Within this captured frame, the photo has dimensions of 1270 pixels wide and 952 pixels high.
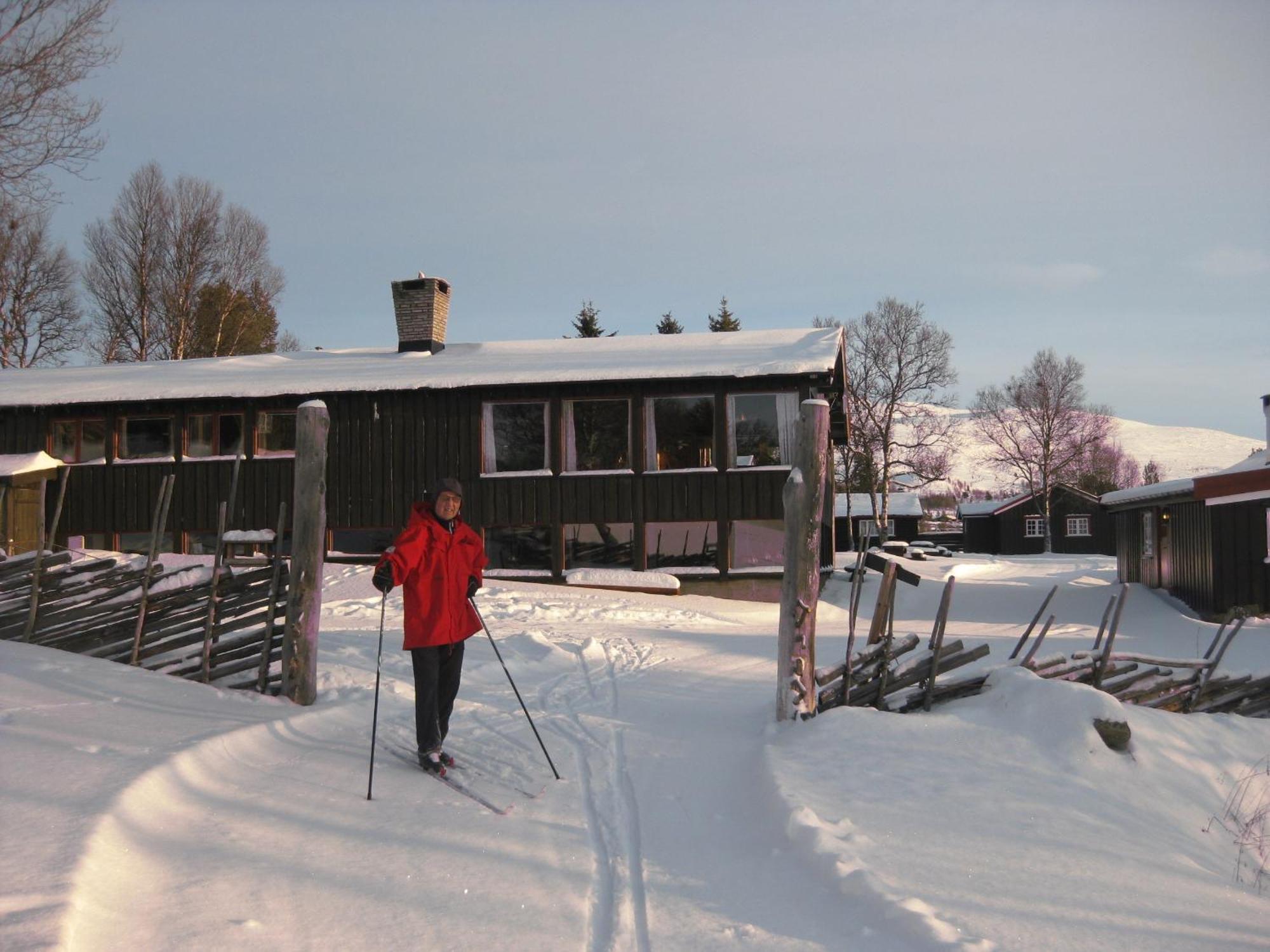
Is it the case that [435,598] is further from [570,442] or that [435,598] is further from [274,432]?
[274,432]

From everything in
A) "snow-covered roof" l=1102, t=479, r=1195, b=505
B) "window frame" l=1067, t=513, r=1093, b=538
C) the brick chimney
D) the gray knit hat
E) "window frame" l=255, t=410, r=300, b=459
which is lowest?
"window frame" l=1067, t=513, r=1093, b=538

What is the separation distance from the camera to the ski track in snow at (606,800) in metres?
3.88

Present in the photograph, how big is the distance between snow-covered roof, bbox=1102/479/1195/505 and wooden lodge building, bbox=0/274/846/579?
755 centimetres

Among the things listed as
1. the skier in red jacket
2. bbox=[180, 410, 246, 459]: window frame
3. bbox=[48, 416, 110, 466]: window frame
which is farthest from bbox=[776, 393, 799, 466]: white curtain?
bbox=[48, 416, 110, 466]: window frame

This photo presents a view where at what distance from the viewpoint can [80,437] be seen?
21.5m

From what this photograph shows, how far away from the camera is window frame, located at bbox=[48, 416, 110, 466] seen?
2142 cm

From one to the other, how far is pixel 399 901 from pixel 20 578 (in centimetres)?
585

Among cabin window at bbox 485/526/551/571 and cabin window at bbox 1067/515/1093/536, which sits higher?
cabin window at bbox 485/526/551/571

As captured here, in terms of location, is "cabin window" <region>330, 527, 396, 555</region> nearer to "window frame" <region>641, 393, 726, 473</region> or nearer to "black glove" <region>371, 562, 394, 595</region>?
"window frame" <region>641, 393, 726, 473</region>

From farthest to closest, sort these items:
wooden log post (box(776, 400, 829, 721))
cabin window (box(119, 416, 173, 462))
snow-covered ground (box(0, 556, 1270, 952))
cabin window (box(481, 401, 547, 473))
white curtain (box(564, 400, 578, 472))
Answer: cabin window (box(119, 416, 173, 462)), cabin window (box(481, 401, 547, 473)), white curtain (box(564, 400, 578, 472)), wooden log post (box(776, 400, 829, 721)), snow-covered ground (box(0, 556, 1270, 952))

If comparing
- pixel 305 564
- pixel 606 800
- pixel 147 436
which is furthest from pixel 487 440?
pixel 606 800

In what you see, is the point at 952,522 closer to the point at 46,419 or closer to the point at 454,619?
the point at 46,419

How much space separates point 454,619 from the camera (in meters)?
6.16

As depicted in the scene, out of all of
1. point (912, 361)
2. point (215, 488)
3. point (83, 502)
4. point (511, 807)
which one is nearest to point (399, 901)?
point (511, 807)
